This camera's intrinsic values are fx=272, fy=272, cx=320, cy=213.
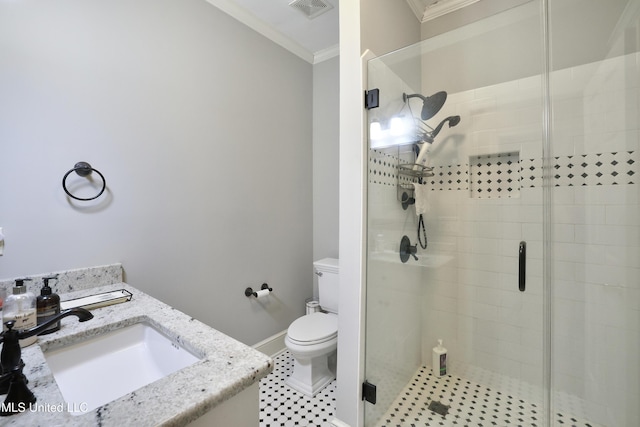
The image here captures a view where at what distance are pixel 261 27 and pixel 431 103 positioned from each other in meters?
1.41

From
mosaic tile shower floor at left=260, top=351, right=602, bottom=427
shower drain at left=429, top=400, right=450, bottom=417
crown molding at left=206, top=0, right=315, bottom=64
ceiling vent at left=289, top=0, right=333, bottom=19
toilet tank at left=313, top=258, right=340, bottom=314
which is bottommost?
shower drain at left=429, top=400, right=450, bottom=417

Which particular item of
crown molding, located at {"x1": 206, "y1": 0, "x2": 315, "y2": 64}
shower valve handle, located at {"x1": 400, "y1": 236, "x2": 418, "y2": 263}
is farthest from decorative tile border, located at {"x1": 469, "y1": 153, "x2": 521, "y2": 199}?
crown molding, located at {"x1": 206, "y1": 0, "x2": 315, "y2": 64}

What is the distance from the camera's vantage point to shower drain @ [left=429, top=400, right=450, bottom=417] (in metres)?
1.66

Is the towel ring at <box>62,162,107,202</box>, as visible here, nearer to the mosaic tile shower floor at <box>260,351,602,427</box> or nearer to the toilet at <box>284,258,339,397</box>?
the toilet at <box>284,258,339,397</box>

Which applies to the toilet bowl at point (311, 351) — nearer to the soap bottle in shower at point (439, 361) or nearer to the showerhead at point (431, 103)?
the soap bottle in shower at point (439, 361)

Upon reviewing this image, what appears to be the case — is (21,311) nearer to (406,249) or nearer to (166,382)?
(166,382)

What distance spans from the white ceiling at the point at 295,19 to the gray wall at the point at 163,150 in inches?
3.7

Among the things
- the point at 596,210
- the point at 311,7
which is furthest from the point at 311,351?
Answer: the point at 311,7

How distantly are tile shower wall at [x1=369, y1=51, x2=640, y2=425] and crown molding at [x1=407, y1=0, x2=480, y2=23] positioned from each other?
670mm

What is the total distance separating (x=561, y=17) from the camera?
153 centimetres

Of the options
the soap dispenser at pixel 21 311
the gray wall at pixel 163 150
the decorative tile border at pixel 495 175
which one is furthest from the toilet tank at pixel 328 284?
the soap dispenser at pixel 21 311

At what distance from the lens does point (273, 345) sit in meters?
2.23

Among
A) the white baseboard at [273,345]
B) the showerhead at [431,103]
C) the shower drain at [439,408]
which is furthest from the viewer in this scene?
the white baseboard at [273,345]

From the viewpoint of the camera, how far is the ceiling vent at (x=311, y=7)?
1888 millimetres
